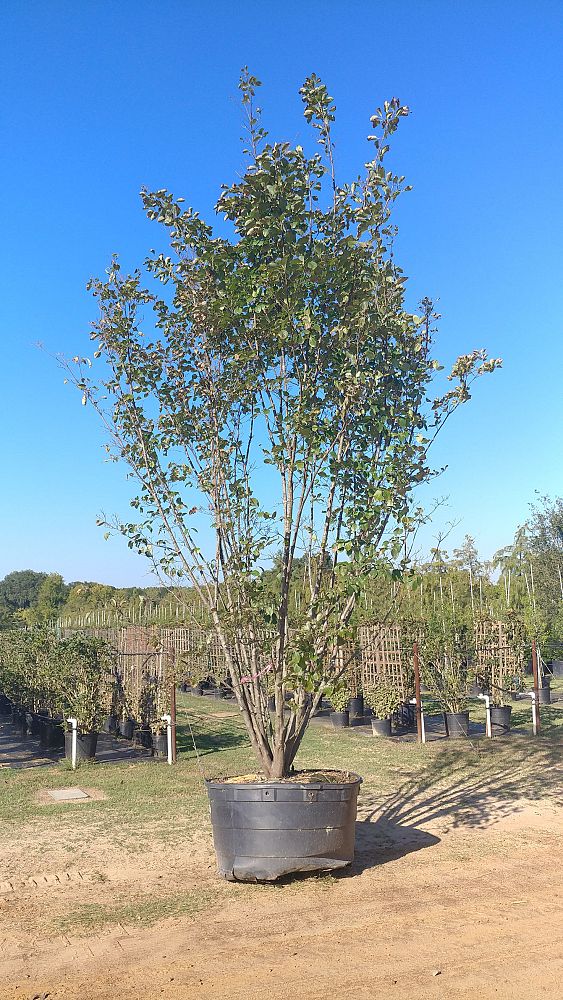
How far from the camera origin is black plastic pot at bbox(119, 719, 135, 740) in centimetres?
1134

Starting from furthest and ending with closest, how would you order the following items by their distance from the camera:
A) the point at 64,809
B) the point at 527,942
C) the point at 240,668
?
1. the point at 64,809
2. the point at 240,668
3. the point at 527,942

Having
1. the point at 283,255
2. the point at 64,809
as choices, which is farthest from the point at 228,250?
the point at 64,809

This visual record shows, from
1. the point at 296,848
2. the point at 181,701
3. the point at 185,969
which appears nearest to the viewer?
the point at 185,969

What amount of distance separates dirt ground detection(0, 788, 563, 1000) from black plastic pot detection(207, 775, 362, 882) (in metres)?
0.14

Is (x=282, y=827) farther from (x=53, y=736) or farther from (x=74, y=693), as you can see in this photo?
(x=53, y=736)

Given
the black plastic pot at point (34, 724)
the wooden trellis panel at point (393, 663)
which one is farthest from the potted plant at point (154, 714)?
the wooden trellis panel at point (393, 663)

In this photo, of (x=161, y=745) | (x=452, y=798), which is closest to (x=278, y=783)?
(x=452, y=798)

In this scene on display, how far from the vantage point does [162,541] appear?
17.9 ft

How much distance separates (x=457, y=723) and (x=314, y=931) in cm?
779

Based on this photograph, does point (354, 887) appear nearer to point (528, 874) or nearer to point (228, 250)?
point (528, 874)

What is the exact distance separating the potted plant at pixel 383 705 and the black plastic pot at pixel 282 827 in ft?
22.9

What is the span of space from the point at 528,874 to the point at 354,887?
3.78 ft

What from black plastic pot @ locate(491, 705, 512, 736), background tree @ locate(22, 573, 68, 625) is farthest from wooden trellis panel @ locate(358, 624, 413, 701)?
background tree @ locate(22, 573, 68, 625)

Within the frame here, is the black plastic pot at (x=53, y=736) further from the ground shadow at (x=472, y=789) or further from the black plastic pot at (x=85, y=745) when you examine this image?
the ground shadow at (x=472, y=789)
